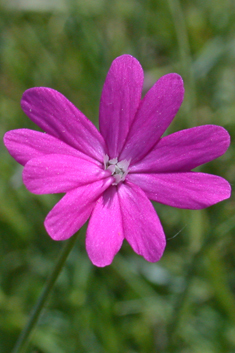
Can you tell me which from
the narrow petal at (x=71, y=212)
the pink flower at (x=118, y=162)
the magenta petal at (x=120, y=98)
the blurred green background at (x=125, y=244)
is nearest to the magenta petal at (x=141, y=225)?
the pink flower at (x=118, y=162)

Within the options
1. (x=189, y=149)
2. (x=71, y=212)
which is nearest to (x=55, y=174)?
(x=71, y=212)

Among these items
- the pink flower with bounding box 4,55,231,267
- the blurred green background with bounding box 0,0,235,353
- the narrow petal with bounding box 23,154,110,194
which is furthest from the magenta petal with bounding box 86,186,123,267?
the blurred green background with bounding box 0,0,235,353

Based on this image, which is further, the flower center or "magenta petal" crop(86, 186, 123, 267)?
the flower center

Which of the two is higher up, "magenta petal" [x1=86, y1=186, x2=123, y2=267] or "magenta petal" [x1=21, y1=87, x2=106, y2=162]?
"magenta petal" [x1=21, y1=87, x2=106, y2=162]

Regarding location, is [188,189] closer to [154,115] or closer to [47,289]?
[154,115]

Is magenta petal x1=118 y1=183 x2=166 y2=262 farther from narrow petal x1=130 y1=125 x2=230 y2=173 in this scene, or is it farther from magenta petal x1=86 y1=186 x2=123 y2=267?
narrow petal x1=130 y1=125 x2=230 y2=173

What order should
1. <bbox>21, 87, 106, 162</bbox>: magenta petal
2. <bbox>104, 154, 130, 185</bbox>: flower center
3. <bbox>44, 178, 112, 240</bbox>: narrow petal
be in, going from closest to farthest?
<bbox>44, 178, 112, 240</bbox>: narrow petal → <bbox>21, 87, 106, 162</bbox>: magenta petal → <bbox>104, 154, 130, 185</bbox>: flower center
